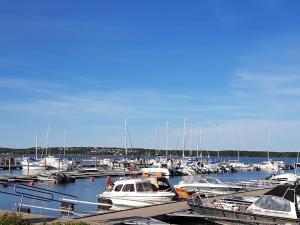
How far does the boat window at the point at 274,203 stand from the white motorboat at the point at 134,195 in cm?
1160

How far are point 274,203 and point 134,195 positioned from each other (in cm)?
1410

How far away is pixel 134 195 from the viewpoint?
3419cm

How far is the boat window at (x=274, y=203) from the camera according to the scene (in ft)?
70.9

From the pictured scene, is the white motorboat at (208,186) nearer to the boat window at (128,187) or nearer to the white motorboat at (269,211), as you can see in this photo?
the boat window at (128,187)

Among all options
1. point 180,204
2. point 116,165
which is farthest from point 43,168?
point 180,204

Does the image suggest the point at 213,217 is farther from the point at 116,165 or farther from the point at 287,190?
the point at 116,165

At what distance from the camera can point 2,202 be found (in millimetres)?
44344

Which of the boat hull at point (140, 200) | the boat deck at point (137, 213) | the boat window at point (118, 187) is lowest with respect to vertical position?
the boat hull at point (140, 200)

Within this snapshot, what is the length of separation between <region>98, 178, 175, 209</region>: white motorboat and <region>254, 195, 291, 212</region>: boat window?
11598 mm

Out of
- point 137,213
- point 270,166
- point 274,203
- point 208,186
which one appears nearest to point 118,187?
point 137,213

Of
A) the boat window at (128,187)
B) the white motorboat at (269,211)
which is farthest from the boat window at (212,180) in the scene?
the white motorboat at (269,211)

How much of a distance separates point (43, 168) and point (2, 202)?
44.9 metres

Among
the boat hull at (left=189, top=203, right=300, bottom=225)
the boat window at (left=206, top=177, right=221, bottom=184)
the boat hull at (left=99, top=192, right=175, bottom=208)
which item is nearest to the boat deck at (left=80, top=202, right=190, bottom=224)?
the boat hull at (left=189, top=203, right=300, bottom=225)

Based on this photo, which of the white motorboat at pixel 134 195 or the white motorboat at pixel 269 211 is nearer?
the white motorboat at pixel 269 211
